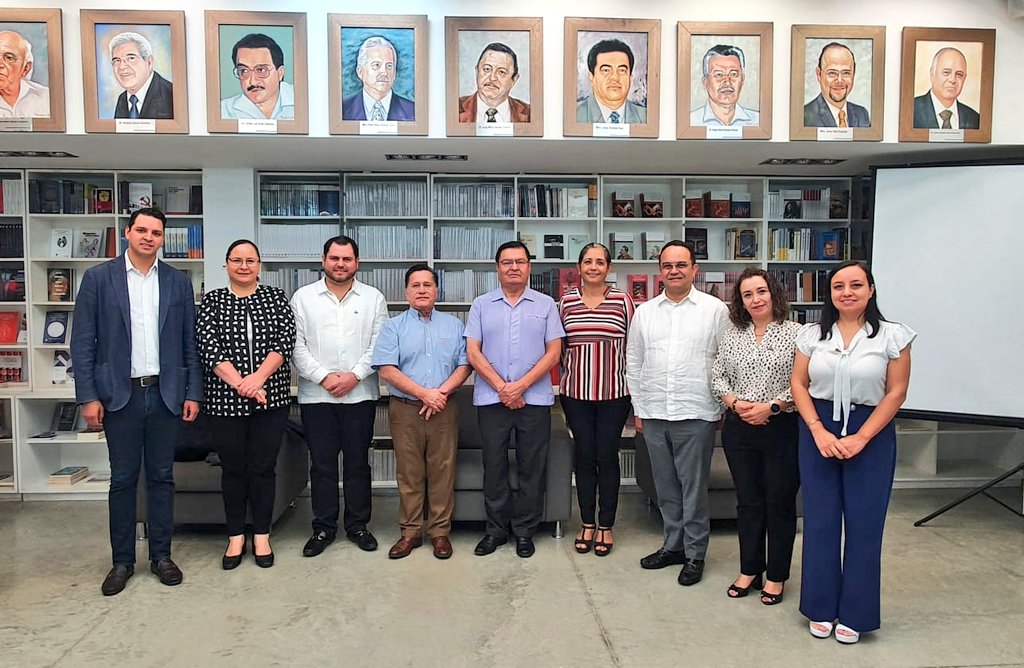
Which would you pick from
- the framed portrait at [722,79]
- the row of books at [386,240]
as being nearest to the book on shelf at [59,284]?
the row of books at [386,240]

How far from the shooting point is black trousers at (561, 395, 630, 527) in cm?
389

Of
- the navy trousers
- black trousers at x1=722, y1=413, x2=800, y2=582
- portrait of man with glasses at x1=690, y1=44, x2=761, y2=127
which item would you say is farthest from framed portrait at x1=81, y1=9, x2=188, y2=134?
the navy trousers

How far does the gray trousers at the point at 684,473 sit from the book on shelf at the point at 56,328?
14.7ft

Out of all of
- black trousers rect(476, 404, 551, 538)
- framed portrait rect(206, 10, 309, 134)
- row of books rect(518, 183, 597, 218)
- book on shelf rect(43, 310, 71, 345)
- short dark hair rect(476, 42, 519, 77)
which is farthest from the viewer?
row of books rect(518, 183, 597, 218)

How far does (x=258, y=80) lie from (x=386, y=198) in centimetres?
170

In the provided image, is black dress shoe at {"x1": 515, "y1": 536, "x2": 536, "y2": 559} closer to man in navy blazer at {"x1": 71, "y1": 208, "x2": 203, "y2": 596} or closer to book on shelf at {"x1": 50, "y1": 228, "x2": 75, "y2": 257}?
man in navy blazer at {"x1": 71, "y1": 208, "x2": 203, "y2": 596}

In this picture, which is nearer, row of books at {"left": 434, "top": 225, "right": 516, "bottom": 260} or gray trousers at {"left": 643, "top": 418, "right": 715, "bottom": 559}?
gray trousers at {"left": 643, "top": 418, "right": 715, "bottom": 559}

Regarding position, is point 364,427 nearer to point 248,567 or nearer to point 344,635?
point 248,567

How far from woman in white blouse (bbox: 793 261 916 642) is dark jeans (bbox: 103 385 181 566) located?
9.56ft

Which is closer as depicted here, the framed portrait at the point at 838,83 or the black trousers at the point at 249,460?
the black trousers at the point at 249,460

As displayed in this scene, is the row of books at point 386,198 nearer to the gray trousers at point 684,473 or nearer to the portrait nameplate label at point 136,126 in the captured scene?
the portrait nameplate label at point 136,126

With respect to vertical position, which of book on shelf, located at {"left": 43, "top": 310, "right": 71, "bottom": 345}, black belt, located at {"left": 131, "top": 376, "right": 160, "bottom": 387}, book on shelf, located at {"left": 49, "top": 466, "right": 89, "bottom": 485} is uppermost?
book on shelf, located at {"left": 43, "top": 310, "right": 71, "bottom": 345}

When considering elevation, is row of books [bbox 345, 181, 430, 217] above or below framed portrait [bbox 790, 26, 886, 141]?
below

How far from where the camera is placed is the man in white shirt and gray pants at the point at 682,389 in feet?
11.7
